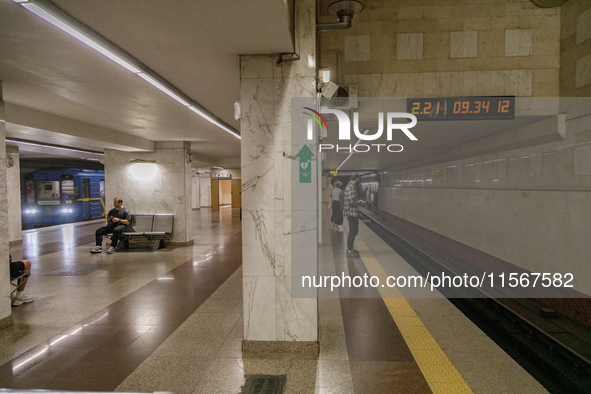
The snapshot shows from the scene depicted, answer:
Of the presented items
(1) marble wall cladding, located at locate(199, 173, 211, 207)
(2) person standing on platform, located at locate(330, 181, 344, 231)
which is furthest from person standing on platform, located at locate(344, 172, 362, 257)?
(1) marble wall cladding, located at locate(199, 173, 211, 207)

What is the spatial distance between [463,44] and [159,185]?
30.0 ft

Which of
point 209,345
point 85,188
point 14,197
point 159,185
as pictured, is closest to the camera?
point 209,345

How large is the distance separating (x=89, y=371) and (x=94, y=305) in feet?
6.83

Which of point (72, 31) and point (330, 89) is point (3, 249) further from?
point (330, 89)

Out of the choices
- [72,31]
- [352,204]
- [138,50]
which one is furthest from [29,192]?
[72,31]

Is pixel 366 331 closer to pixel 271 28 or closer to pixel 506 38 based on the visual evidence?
pixel 271 28

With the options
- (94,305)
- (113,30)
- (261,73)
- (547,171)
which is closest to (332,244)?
(547,171)

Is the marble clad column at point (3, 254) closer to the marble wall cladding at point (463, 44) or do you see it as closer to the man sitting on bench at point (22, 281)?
the man sitting on bench at point (22, 281)

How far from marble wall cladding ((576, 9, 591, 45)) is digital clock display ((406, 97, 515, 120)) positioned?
152 centimetres

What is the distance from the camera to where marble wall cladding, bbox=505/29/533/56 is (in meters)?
5.98

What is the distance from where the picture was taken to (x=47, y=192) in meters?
15.0

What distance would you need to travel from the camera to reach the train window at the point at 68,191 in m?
15.5

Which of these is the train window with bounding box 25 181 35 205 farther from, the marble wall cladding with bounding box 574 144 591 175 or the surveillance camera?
the marble wall cladding with bounding box 574 144 591 175

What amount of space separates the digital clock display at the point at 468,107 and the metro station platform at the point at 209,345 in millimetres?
3217
